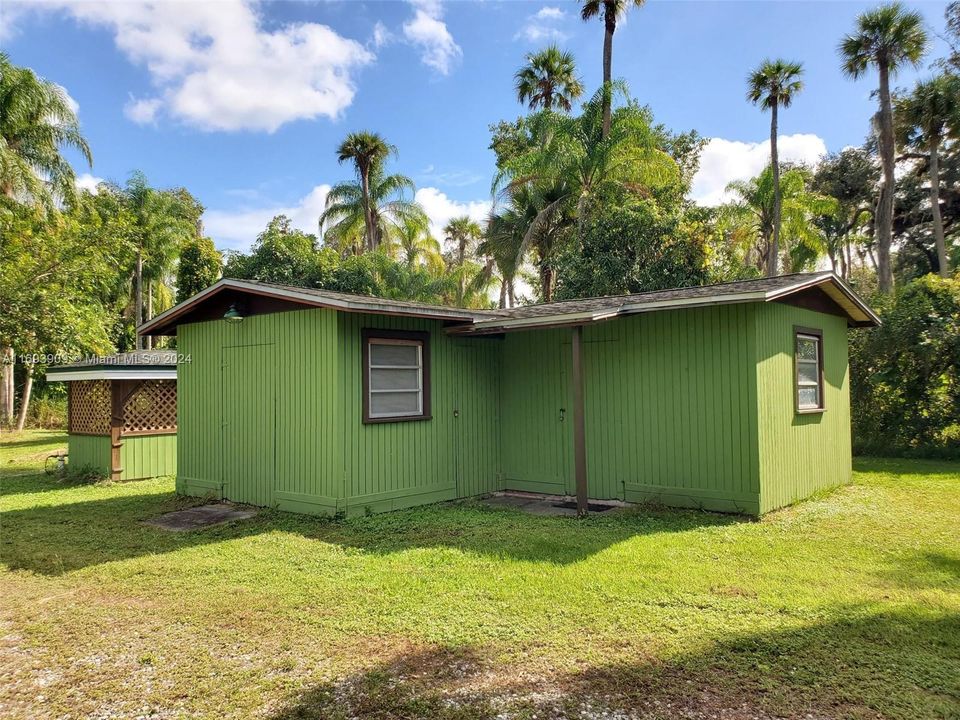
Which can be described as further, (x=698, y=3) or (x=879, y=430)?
(x=879, y=430)

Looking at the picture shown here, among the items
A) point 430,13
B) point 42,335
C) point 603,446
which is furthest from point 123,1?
point 603,446

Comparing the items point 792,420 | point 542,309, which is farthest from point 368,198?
point 792,420

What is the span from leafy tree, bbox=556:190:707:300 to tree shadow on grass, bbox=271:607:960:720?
13491 mm

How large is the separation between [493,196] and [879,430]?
11.7 m

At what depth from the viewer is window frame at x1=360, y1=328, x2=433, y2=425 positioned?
740 cm

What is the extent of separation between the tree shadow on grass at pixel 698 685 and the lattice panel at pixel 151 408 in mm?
9317

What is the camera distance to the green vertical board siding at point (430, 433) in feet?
23.8

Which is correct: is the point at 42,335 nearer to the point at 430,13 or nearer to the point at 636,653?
the point at 430,13

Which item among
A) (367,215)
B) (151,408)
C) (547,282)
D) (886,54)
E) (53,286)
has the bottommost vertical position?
(151,408)

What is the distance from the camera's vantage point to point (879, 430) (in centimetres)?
1333

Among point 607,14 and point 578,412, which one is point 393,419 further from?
point 607,14

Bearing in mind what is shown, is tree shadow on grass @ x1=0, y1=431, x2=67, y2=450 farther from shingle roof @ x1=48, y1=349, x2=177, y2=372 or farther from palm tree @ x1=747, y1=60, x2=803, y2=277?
palm tree @ x1=747, y1=60, x2=803, y2=277

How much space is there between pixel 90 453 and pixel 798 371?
11529mm

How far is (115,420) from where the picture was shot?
422 inches
